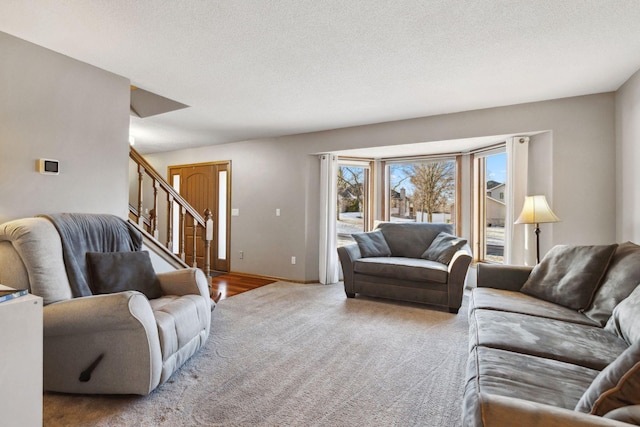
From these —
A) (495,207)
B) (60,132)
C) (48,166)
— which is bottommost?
(495,207)

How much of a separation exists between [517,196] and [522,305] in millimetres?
1831

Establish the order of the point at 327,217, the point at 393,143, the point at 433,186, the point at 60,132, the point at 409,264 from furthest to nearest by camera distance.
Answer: the point at 433,186
the point at 327,217
the point at 393,143
the point at 409,264
the point at 60,132

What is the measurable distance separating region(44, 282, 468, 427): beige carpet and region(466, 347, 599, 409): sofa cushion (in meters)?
0.48

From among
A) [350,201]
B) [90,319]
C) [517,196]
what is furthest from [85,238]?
[517,196]

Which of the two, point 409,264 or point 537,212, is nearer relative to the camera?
point 537,212

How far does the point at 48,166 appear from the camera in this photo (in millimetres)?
2361

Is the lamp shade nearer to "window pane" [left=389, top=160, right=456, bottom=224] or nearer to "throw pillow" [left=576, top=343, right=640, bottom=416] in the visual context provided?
"window pane" [left=389, top=160, right=456, bottom=224]

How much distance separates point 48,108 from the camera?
2379 mm

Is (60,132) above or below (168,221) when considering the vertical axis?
above

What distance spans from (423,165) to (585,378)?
13.2 ft

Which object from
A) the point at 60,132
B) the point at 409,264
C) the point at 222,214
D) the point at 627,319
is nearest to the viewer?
the point at 627,319

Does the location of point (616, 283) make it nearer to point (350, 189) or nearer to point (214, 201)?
point (350, 189)

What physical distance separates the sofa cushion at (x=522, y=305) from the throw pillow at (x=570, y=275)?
0.06m

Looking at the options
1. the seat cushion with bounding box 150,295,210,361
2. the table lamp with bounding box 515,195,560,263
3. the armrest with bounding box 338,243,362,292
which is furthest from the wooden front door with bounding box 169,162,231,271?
the table lamp with bounding box 515,195,560,263
